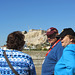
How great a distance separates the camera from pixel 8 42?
8.54 feet

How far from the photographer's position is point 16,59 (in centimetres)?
244

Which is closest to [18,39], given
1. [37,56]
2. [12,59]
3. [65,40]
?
[12,59]

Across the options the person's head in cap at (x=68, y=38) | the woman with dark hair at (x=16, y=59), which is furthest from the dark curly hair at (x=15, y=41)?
the person's head in cap at (x=68, y=38)

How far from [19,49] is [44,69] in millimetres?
723

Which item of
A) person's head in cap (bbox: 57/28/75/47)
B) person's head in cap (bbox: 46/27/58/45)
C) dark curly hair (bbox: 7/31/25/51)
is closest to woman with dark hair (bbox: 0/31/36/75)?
dark curly hair (bbox: 7/31/25/51)

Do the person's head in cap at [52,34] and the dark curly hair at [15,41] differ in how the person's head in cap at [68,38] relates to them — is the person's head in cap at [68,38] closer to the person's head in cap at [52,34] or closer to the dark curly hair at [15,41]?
the dark curly hair at [15,41]

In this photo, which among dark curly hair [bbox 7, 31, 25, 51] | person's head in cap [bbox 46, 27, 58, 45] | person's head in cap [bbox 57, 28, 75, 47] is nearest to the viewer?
person's head in cap [bbox 57, 28, 75, 47]

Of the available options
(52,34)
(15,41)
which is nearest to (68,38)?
(15,41)

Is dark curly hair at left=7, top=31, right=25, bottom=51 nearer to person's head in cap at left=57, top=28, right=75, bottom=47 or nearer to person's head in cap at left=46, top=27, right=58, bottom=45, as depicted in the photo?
person's head in cap at left=57, top=28, right=75, bottom=47

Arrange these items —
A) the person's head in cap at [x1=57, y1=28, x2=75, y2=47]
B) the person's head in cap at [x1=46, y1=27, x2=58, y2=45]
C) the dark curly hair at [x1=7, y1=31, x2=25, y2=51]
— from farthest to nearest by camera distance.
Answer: the person's head in cap at [x1=46, y1=27, x2=58, y2=45] → the dark curly hair at [x1=7, y1=31, x2=25, y2=51] → the person's head in cap at [x1=57, y1=28, x2=75, y2=47]

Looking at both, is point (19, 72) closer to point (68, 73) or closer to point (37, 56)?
point (68, 73)

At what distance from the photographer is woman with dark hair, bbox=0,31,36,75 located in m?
2.41

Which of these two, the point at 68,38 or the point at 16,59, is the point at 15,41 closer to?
the point at 16,59

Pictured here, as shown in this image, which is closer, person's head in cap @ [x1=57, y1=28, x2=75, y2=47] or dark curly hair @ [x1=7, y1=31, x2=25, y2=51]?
person's head in cap @ [x1=57, y1=28, x2=75, y2=47]
